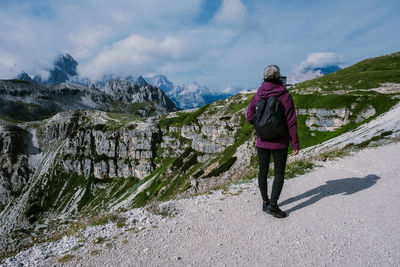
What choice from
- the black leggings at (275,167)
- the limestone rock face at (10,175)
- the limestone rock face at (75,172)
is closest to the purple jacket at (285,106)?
the black leggings at (275,167)

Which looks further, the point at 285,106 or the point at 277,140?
the point at 277,140

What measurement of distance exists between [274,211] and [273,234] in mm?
1257

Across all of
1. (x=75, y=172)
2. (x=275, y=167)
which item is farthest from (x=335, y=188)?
(x=75, y=172)

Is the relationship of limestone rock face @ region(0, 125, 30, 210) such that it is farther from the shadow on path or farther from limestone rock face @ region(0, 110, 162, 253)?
the shadow on path

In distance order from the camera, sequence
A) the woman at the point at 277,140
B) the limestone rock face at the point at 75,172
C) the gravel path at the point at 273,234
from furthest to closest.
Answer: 1. the limestone rock face at the point at 75,172
2. the woman at the point at 277,140
3. the gravel path at the point at 273,234

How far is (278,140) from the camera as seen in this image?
7.34 metres

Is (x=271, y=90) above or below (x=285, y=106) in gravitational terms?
above

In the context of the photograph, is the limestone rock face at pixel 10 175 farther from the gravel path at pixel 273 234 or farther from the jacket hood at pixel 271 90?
the jacket hood at pixel 271 90

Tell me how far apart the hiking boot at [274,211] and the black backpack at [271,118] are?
2.65 meters

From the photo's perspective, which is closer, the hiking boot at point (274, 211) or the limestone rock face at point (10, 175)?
the hiking boot at point (274, 211)

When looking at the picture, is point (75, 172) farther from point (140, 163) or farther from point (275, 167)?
point (275, 167)

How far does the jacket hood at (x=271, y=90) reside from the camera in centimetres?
712

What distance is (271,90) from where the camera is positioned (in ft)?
23.7

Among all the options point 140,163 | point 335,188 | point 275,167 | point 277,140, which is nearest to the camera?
point 277,140
